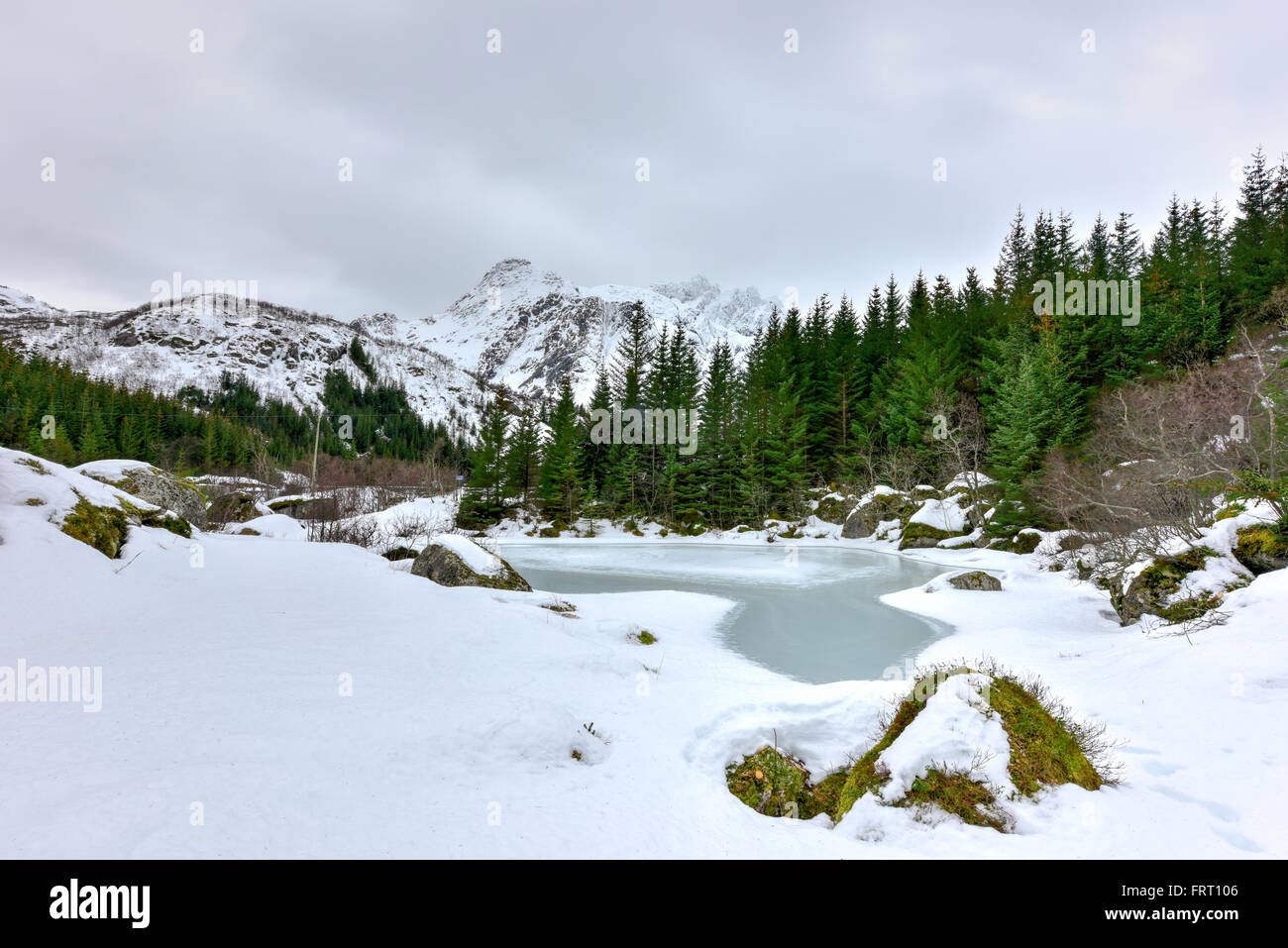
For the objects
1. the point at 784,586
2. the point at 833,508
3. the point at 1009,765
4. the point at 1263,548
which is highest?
the point at 1263,548

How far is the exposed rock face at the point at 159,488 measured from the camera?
11.1m

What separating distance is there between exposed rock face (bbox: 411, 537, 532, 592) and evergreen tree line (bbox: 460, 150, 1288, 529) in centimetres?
2637

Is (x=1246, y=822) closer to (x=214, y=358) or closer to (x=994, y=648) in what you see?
(x=994, y=648)

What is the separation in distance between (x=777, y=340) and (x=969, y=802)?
48.2 m

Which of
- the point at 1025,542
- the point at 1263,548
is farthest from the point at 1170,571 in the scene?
the point at 1025,542

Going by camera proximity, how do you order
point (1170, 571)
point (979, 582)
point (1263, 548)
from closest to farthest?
point (1263, 548) → point (1170, 571) → point (979, 582)

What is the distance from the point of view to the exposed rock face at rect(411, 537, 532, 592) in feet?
34.2

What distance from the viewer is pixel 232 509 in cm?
1667

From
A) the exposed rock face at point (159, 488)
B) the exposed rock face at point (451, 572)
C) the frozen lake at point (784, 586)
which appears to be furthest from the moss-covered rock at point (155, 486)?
the frozen lake at point (784, 586)

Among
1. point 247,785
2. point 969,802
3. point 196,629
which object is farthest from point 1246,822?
point 196,629

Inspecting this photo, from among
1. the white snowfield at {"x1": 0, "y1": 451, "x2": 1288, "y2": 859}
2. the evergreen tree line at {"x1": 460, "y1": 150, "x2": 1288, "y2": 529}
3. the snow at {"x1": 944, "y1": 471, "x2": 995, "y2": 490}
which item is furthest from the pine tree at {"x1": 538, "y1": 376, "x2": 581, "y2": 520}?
the white snowfield at {"x1": 0, "y1": 451, "x2": 1288, "y2": 859}

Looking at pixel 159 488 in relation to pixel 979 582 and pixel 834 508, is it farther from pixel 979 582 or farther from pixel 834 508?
pixel 834 508

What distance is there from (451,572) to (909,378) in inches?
1418
